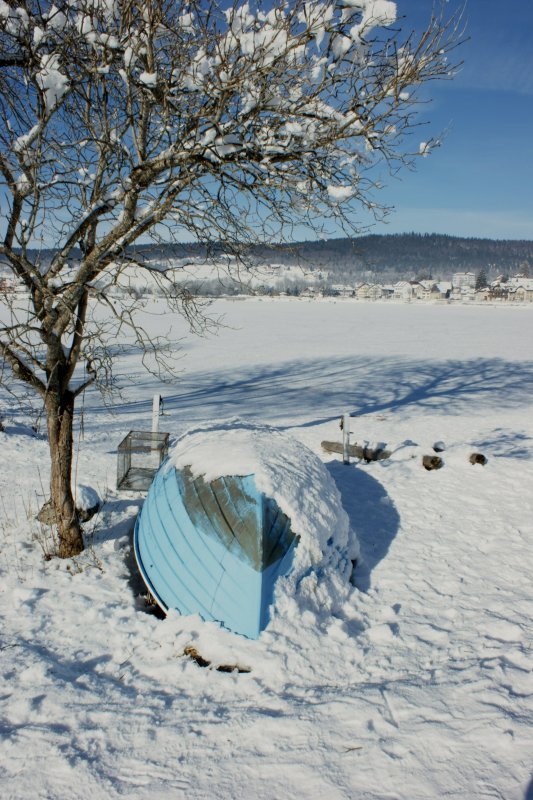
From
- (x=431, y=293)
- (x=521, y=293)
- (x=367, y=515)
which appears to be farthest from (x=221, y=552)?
(x=431, y=293)

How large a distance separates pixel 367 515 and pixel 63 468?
4124mm

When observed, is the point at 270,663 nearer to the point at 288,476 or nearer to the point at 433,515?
the point at 288,476

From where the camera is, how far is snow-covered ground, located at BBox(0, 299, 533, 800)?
2.93 m

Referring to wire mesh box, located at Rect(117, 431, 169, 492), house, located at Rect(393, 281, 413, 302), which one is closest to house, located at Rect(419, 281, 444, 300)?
house, located at Rect(393, 281, 413, 302)

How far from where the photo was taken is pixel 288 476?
496cm

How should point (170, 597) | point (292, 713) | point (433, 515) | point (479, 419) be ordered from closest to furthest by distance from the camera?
point (292, 713), point (170, 597), point (433, 515), point (479, 419)

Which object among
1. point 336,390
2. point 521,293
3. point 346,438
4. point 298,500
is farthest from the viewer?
point 521,293

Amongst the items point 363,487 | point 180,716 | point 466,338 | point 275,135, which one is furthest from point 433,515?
point 466,338

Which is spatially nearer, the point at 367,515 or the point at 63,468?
the point at 63,468

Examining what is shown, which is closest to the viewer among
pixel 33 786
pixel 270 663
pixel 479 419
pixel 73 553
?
pixel 33 786

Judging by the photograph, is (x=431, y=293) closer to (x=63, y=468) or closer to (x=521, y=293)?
(x=521, y=293)

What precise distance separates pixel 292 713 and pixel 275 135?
15.8 ft

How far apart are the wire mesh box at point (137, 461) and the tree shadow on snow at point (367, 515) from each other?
3.05 metres

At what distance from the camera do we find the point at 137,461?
834 cm
